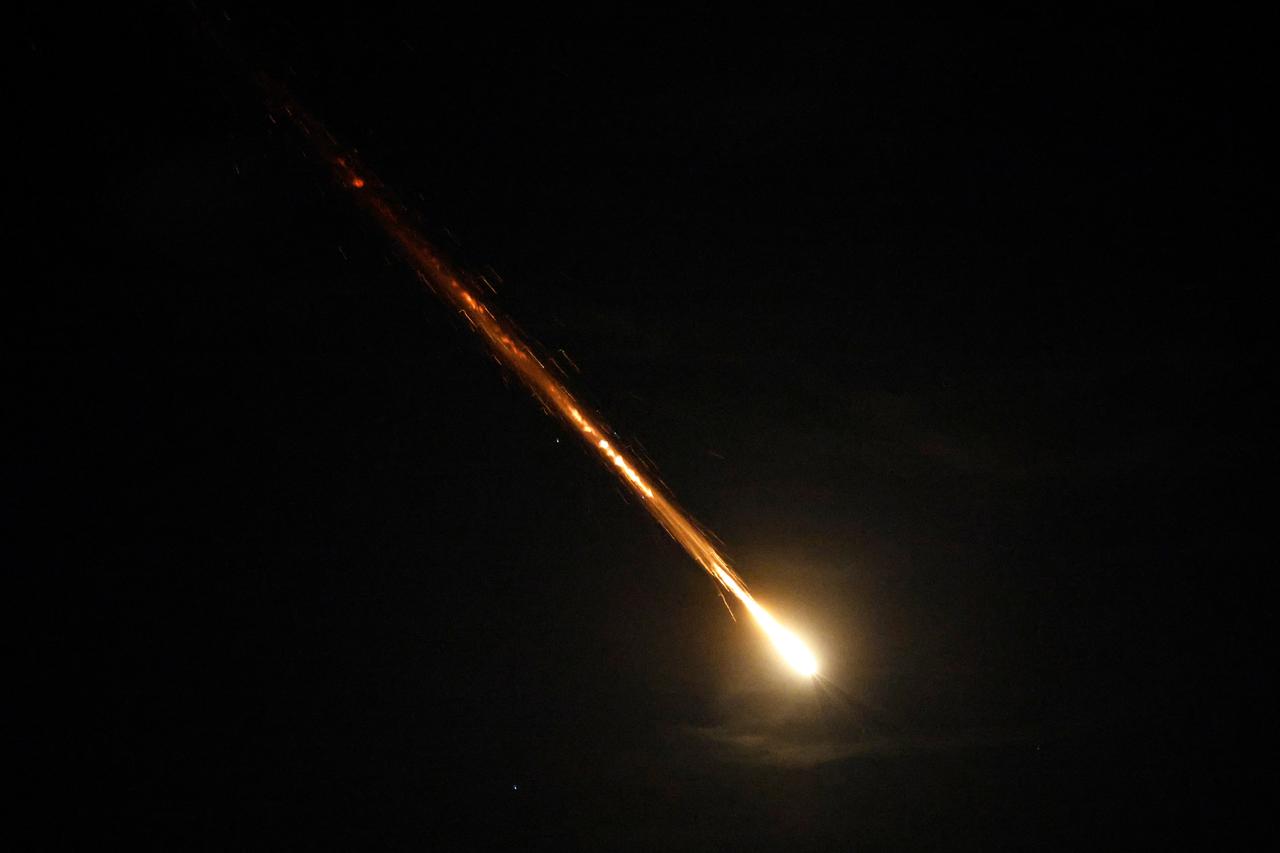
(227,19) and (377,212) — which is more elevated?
(227,19)

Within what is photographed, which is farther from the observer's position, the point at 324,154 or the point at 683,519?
the point at 683,519

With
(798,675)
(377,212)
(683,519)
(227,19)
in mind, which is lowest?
(798,675)

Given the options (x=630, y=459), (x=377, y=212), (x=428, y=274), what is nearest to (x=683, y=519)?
(x=630, y=459)

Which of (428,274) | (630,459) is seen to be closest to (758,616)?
(630,459)

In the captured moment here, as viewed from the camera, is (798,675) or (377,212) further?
(798,675)

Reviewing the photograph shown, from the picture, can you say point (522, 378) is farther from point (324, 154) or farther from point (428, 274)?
point (324, 154)

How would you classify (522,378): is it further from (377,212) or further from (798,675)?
(798,675)

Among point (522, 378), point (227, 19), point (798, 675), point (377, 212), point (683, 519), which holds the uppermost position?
point (227, 19)

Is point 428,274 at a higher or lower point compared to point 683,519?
higher
